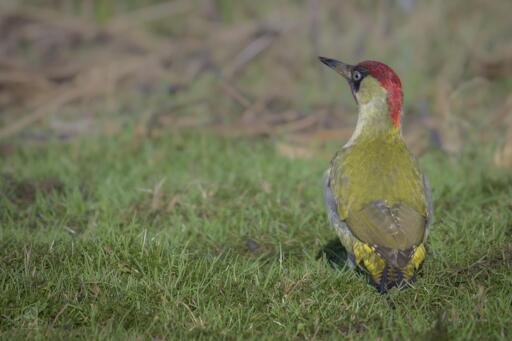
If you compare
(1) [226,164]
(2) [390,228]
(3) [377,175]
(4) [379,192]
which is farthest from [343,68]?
(1) [226,164]

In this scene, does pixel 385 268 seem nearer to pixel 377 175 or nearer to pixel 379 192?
pixel 379 192

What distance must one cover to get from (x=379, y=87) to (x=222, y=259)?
4.18ft

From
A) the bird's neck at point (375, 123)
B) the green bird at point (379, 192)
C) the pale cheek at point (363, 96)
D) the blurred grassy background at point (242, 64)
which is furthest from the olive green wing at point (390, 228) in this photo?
the blurred grassy background at point (242, 64)

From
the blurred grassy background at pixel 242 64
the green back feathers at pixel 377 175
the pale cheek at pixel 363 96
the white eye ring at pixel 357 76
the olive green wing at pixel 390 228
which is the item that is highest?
the white eye ring at pixel 357 76

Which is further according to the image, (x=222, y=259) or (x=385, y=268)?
(x=222, y=259)

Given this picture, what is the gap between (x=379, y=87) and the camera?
4.77 m

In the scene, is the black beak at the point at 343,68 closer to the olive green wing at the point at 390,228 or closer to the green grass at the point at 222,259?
the green grass at the point at 222,259

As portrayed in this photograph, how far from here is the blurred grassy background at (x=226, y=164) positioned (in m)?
3.93

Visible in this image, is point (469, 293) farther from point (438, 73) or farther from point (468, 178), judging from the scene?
point (438, 73)

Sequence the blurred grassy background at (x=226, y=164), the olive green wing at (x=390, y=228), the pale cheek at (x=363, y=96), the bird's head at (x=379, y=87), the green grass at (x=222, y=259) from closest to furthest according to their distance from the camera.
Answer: the green grass at (x=222, y=259)
the blurred grassy background at (x=226, y=164)
the olive green wing at (x=390, y=228)
the bird's head at (x=379, y=87)
the pale cheek at (x=363, y=96)

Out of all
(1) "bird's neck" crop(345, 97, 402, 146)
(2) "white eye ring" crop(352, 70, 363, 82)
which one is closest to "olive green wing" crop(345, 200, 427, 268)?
(1) "bird's neck" crop(345, 97, 402, 146)

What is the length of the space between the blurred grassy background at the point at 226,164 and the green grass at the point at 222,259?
0.01 meters

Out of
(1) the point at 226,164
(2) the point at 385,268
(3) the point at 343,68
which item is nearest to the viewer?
(2) the point at 385,268

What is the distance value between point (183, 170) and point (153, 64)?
275cm
